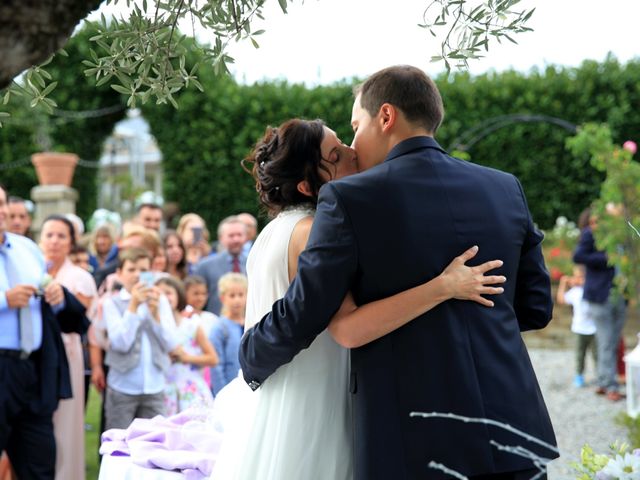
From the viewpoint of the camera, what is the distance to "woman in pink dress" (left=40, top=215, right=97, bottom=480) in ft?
19.2

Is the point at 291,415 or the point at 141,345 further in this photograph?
the point at 141,345

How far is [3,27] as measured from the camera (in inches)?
58.5

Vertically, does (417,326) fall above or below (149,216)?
above

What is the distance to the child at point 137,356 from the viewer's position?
5.84m

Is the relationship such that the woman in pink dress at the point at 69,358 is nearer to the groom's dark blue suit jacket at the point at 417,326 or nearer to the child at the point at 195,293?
the child at the point at 195,293

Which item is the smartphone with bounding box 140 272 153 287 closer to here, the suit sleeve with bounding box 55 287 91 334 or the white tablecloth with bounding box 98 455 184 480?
the suit sleeve with bounding box 55 287 91 334

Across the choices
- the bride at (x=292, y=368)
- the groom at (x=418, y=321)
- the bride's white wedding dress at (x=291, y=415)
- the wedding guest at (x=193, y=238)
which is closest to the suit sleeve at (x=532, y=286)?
the groom at (x=418, y=321)

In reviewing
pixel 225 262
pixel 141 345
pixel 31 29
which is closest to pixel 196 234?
pixel 225 262

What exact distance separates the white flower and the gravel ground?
512 cm

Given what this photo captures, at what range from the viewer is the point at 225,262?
7801mm

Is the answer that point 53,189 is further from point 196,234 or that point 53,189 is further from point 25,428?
point 25,428

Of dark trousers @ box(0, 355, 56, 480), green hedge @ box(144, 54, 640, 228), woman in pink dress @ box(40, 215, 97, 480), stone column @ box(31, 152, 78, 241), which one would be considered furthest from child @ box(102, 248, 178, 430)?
green hedge @ box(144, 54, 640, 228)

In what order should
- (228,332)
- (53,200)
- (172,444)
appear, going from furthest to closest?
1. (53,200)
2. (228,332)
3. (172,444)

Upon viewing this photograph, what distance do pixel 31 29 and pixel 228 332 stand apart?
5.02 meters
